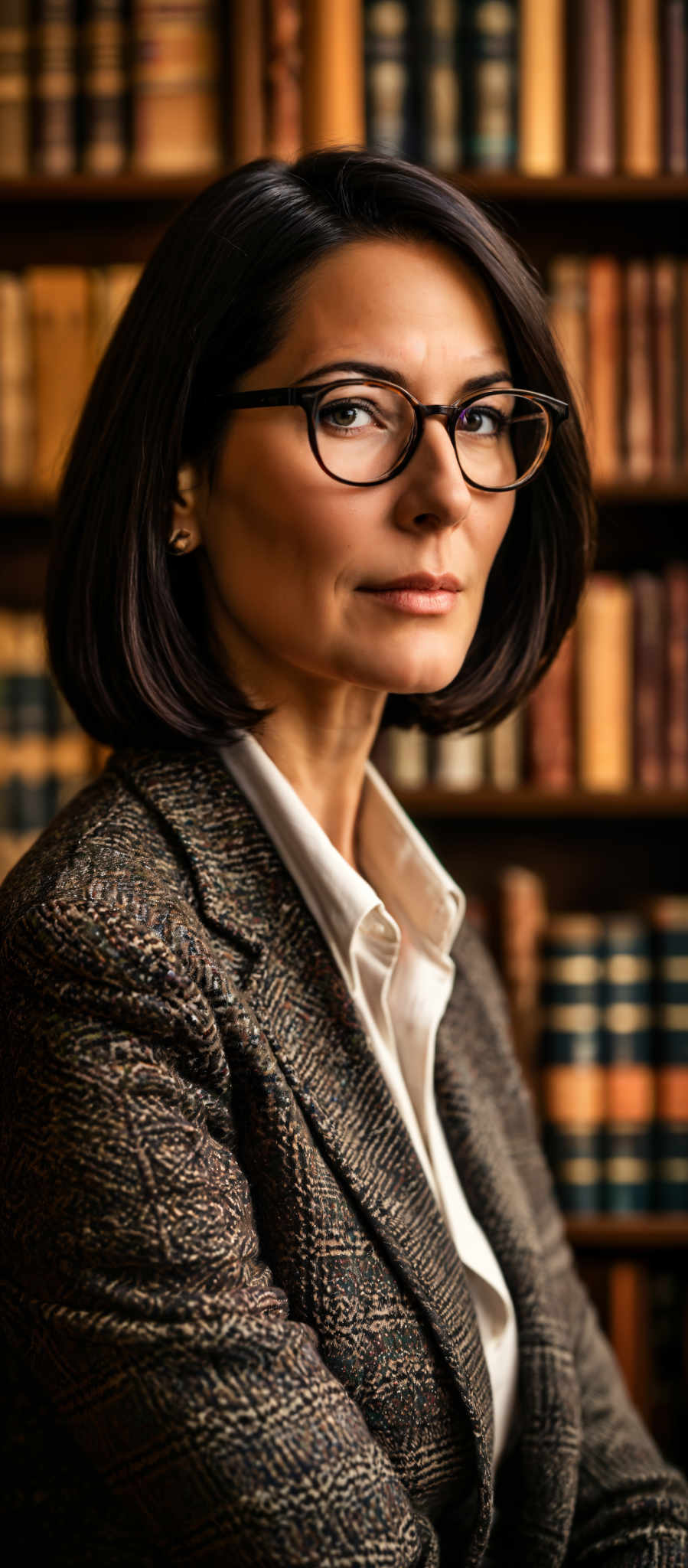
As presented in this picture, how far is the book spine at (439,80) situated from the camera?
170 cm

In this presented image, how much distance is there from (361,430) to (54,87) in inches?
48.2

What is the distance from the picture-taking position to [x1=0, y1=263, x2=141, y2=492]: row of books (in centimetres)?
176

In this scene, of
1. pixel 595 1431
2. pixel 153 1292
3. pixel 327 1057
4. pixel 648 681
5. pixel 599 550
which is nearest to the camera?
pixel 153 1292

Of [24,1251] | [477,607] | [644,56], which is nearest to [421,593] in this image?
[477,607]

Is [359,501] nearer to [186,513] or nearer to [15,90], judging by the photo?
[186,513]

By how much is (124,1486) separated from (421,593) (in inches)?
21.8

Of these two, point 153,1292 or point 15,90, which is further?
point 15,90

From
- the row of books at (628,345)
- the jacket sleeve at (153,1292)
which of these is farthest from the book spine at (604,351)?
the jacket sleeve at (153,1292)

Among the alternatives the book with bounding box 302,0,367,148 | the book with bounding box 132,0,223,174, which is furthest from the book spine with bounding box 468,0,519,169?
the book with bounding box 132,0,223,174

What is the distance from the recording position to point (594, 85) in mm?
1697

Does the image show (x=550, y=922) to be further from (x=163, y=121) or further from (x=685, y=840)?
(x=163, y=121)

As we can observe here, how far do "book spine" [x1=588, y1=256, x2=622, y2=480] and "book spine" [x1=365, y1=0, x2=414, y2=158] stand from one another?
32 centimetres

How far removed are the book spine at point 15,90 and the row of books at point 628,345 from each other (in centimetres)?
75

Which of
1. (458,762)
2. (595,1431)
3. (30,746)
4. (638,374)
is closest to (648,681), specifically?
(458,762)
